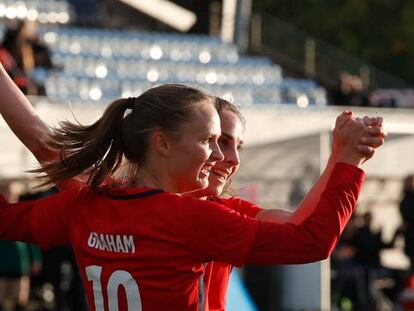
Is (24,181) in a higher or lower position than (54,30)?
lower

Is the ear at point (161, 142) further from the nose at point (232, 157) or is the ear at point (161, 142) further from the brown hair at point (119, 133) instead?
the nose at point (232, 157)

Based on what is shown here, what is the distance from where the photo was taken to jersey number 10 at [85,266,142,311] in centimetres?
312

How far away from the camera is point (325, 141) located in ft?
38.5

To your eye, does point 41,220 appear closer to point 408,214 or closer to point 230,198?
point 230,198

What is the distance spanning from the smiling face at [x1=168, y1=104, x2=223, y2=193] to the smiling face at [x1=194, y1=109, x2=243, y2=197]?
0.91 ft

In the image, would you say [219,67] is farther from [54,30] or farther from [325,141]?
[325,141]

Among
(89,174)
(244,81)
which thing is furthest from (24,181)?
(89,174)

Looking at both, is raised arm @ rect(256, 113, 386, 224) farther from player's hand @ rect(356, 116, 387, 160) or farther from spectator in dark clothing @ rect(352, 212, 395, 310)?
spectator in dark clothing @ rect(352, 212, 395, 310)

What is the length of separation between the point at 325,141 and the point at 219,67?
5.54 metres

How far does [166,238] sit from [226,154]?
21.0 inches

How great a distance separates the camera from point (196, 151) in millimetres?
3119

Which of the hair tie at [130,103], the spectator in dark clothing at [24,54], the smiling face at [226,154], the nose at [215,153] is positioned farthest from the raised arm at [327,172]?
the spectator in dark clothing at [24,54]

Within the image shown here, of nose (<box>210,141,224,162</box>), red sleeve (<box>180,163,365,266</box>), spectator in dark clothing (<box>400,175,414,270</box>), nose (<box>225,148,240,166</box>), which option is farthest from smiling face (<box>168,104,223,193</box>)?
spectator in dark clothing (<box>400,175,414,270</box>)

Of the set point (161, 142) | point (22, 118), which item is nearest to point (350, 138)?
point (161, 142)
